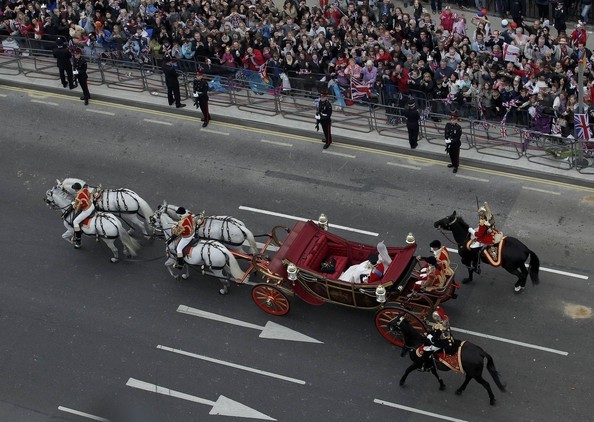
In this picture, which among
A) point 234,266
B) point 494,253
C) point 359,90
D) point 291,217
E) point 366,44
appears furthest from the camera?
point 366,44

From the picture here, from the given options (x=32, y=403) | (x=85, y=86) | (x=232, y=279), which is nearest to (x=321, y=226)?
(x=232, y=279)

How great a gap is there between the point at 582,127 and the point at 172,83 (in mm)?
11730

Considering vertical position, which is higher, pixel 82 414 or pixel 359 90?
pixel 359 90

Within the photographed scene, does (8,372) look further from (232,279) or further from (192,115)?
(192,115)

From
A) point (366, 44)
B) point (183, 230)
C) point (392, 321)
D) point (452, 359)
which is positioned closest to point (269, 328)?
point (183, 230)

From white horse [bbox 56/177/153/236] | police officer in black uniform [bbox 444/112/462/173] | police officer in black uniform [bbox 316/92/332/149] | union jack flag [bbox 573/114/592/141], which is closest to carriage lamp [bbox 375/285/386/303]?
white horse [bbox 56/177/153/236]

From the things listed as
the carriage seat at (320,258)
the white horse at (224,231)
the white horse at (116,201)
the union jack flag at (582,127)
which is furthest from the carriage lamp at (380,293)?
the union jack flag at (582,127)

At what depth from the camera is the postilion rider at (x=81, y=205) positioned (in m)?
21.3

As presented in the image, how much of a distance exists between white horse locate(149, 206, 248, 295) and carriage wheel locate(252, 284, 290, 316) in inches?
24.4

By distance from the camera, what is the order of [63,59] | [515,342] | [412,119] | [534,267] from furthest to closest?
[63,59] → [412,119] → [534,267] → [515,342]

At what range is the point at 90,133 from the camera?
27781 millimetres

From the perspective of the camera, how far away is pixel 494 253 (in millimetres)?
19938

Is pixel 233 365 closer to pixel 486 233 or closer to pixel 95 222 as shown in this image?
pixel 95 222

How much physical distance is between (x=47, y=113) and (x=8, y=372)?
11.2m
